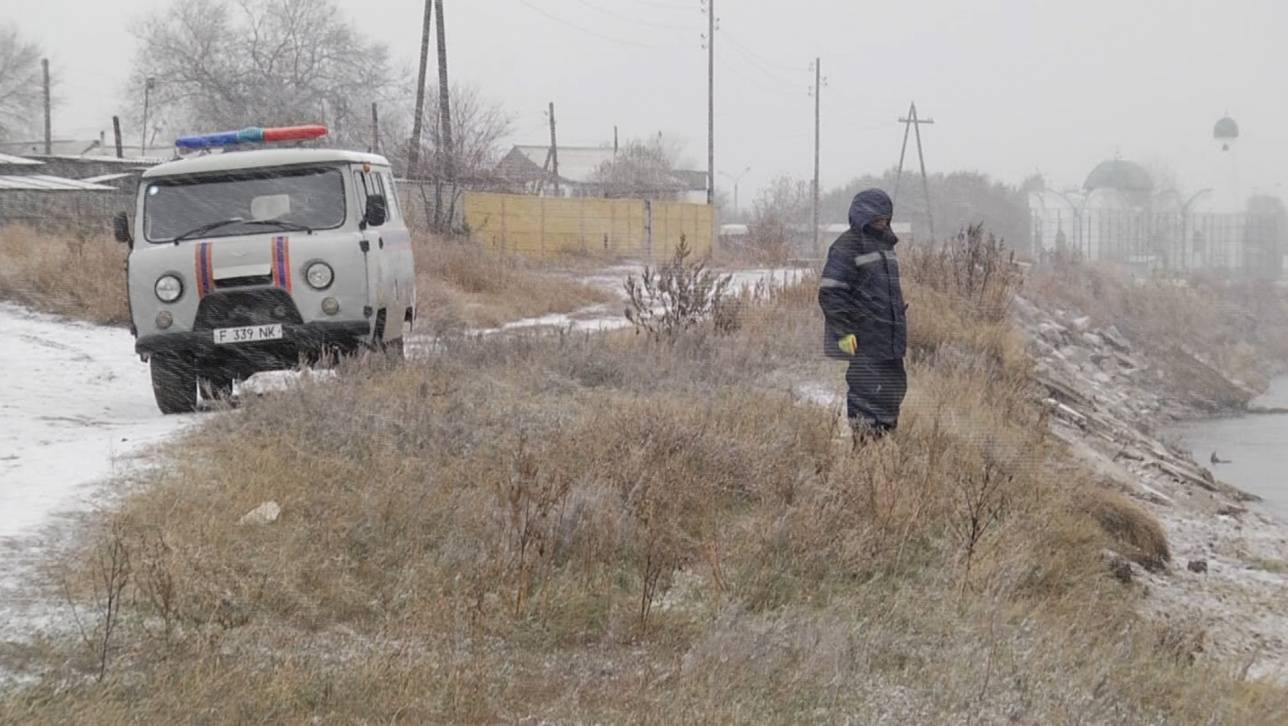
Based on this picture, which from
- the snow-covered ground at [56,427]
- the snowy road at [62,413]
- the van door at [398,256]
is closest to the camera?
the snow-covered ground at [56,427]

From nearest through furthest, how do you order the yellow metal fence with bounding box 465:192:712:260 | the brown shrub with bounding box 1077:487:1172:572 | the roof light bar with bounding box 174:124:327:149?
1. the brown shrub with bounding box 1077:487:1172:572
2. the roof light bar with bounding box 174:124:327:149
3. the yellow metal fence with bounding box 465:192:712:260

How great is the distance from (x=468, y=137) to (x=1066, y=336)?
18.5 m

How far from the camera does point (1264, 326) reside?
41.1 metres

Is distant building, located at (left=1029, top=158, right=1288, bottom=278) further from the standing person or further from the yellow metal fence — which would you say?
the standing person

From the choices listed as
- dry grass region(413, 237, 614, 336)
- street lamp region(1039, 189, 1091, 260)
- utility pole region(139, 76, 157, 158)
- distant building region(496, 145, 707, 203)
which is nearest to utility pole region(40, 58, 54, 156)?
utility pole region(139, 76, 157, 158)

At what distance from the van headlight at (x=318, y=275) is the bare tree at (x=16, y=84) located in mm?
59758

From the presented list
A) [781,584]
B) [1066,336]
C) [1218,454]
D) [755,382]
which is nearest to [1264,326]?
[1066,336]

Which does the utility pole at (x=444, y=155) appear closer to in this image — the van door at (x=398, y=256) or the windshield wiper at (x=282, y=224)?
the van door at (x=398, y=256)

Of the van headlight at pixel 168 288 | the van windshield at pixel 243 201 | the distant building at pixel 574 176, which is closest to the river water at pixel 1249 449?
the van windshield at pixel 243 201

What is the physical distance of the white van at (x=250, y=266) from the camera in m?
9.27

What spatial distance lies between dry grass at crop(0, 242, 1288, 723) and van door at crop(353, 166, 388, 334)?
0.75 m

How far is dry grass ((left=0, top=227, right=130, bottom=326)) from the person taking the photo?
1585cm

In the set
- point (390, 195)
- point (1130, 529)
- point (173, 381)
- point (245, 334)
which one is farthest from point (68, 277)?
point (1130, 529)

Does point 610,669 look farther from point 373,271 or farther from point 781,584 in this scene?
point 373,271
